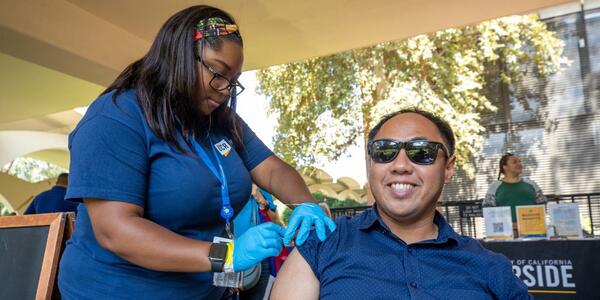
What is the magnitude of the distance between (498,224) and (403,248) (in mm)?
3055

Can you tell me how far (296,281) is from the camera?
163 centimetres

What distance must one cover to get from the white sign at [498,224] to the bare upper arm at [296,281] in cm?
317

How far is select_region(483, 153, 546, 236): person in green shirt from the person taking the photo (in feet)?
18.1

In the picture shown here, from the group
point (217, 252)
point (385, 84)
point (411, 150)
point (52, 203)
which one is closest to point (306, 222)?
point (217, 252)

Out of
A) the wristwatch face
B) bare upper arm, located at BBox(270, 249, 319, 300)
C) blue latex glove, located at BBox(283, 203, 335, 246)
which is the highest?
blue latex glove, located at BBox(283, 203, 335, 246)

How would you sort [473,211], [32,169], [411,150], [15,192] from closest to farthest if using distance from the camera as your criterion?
[411,150], [473,211], [15,192], [32,169]

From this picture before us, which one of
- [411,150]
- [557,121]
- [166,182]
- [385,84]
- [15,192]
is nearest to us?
[166,182]

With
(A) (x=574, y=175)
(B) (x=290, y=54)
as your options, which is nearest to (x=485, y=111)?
(A) (x=574, y=175)

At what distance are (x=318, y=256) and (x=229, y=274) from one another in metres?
0.34

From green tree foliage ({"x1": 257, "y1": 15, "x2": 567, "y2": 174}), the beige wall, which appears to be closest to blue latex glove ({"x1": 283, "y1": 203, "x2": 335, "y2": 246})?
green tree foliage ({"x1": 257, "y1": 15, "x2": 567, "y2": 174})

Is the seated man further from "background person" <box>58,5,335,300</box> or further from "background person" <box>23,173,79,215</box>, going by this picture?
"background person" <box>23,173,79,215</box>

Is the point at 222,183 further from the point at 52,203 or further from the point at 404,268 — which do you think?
the point at 52,203

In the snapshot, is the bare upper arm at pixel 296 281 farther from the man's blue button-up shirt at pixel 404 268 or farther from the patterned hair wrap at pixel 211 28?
the patterned hair wrap at pixel 211 28

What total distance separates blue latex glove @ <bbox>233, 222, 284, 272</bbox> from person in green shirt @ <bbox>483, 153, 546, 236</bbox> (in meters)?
4.77
